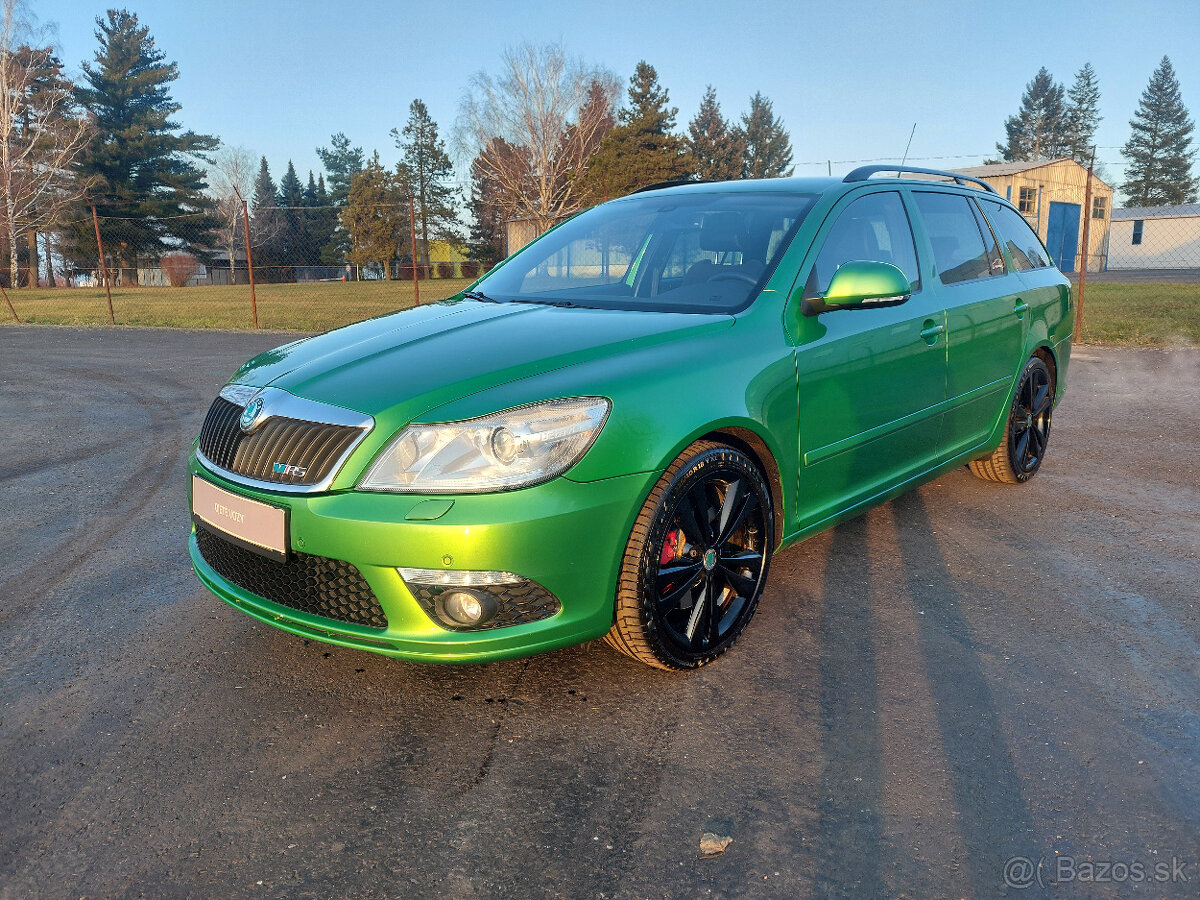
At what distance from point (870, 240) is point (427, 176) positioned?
→ 2895 inches

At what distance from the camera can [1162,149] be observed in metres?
75.4

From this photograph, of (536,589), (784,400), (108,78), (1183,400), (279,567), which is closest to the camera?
(536,589)

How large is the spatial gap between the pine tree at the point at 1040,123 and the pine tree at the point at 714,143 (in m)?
26.4

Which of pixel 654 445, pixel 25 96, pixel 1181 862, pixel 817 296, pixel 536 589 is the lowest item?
pixel 1181 862

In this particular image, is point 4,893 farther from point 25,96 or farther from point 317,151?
point 317,151

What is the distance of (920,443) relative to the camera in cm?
415

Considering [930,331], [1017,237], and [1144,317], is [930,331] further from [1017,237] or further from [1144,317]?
[1144,317]

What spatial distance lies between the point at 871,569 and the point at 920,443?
0.60 metres

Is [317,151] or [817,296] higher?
[317,151]

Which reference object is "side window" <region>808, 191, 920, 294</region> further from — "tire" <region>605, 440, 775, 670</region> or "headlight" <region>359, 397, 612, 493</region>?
"headlight" <region>359, 397, 612, 493</region>

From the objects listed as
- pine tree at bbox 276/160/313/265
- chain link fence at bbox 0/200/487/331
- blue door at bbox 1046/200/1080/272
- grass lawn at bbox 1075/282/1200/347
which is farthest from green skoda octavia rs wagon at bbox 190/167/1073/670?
pine tree at bbox 276/160/313/265

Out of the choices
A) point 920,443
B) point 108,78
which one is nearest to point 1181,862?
point 920,443

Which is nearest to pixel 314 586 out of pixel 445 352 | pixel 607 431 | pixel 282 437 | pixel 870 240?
pixel 282 437

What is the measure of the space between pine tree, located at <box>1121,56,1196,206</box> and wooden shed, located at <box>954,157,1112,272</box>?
35165 millimetres
